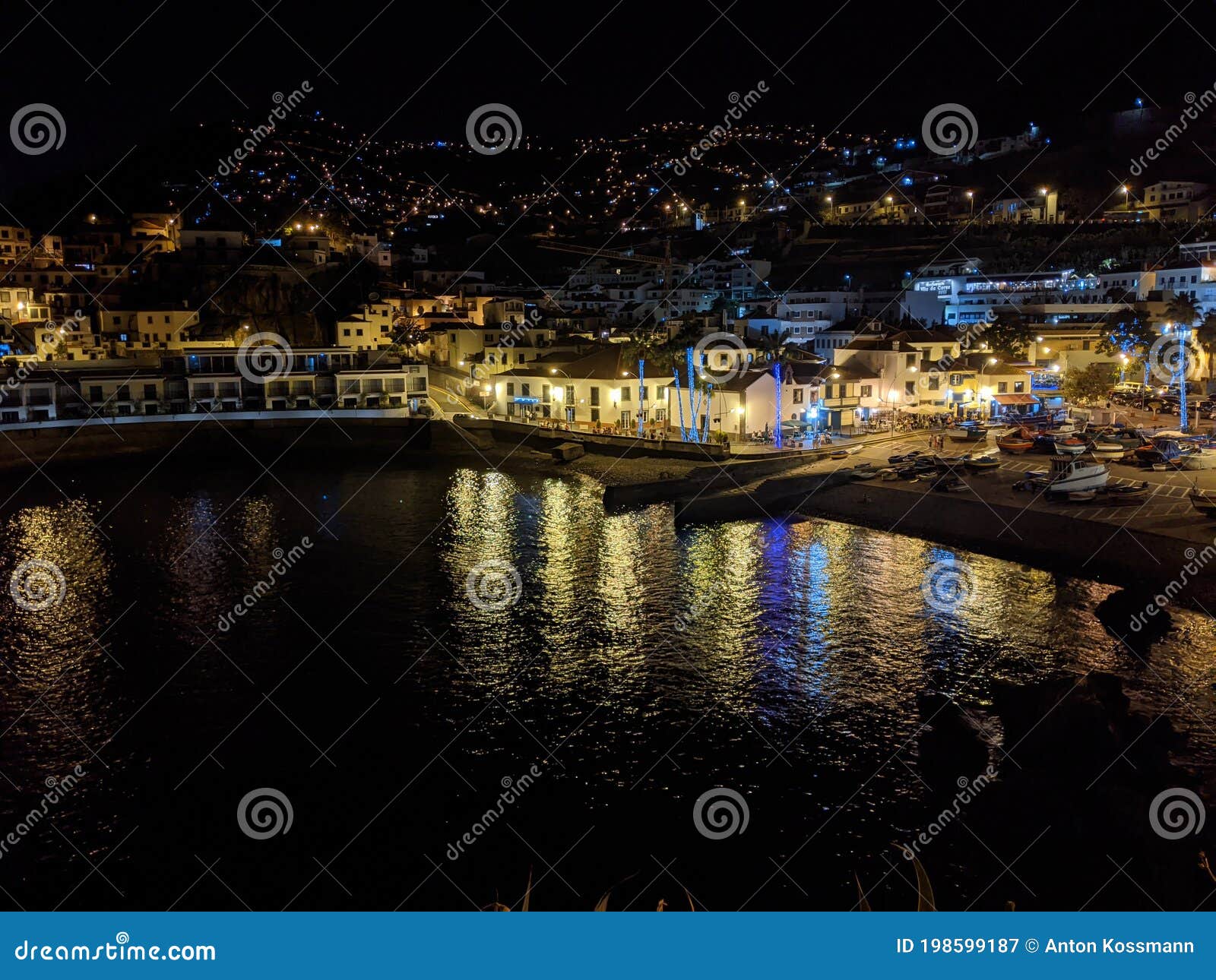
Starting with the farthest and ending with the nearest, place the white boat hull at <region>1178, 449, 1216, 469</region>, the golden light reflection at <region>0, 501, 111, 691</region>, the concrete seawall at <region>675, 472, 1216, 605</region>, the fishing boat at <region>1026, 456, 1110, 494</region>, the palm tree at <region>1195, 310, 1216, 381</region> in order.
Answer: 1. the palm tree at <region>1195, 310, 1216, 381</region>
2. the white boat hull at <region>1178, 449, 1216, 469</region>
3. the fishing boat at <region>1026, 456, 1110, 494</region>
4. the concrete seawall at <region>675, 472, 1216, 605</region>
5. the golden light reflection at <region>0, 501, 111, 691</region>

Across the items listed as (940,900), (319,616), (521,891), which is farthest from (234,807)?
(940,900)

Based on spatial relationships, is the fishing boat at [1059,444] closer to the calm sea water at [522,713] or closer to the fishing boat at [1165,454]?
the fishing boat at [1165,454]

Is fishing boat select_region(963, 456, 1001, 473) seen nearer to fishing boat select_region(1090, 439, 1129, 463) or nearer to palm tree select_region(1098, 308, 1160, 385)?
fishing boat select_region(1090, 439, 1129, 463)

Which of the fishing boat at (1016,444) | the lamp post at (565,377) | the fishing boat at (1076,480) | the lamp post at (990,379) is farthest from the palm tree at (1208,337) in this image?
the lamp post at (565,377)

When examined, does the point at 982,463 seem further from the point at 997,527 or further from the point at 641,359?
the point at 641,359

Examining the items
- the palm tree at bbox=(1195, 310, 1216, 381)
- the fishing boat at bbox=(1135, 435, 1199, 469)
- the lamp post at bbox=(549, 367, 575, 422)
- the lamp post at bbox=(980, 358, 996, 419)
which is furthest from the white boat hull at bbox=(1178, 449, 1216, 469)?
the lamp post at bbox=(549, 367, 575, 422)

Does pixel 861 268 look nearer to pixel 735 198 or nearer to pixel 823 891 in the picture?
pixel 735 198
